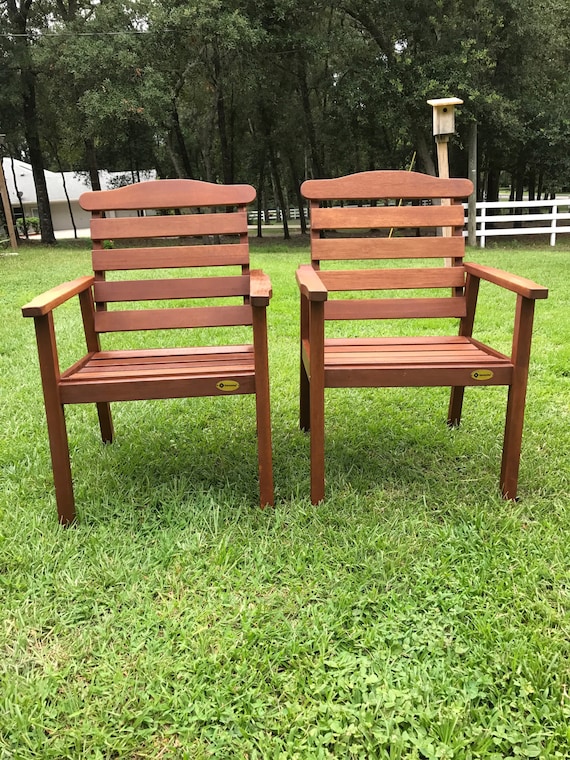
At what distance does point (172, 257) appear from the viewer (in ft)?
8.56

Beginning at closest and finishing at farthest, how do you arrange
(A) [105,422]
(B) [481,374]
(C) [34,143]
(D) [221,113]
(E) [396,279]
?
(B) [481,374] < (E) [396,279] < (A) [105,422] < (D) [221,113] < (C) [34,143]

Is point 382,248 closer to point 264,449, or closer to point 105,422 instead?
point 264,449

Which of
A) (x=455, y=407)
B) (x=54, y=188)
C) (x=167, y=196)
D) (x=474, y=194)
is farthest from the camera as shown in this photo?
(x=54, y=188)

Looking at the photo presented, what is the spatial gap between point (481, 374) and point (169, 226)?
1.45m

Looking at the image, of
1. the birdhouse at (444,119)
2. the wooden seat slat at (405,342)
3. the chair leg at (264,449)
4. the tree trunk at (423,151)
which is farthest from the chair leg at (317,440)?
the tree trunk at (423,151)

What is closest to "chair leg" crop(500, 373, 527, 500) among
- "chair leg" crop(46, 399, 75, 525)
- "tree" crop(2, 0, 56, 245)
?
"chair leg" crop(46, 399, 75, 525)

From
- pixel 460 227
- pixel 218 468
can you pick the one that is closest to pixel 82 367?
pixel 218 468

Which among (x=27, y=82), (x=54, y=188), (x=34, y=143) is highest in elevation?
(x=27, y=82)

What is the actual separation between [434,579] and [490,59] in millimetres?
15735

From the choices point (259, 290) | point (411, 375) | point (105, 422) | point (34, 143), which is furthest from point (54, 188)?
point (411, 375)

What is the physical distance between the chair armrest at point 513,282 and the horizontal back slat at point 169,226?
1011 millimetres

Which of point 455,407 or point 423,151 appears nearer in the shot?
point 455,407

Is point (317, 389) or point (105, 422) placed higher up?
point (317, 389)

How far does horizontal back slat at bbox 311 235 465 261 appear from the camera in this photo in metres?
2.64
